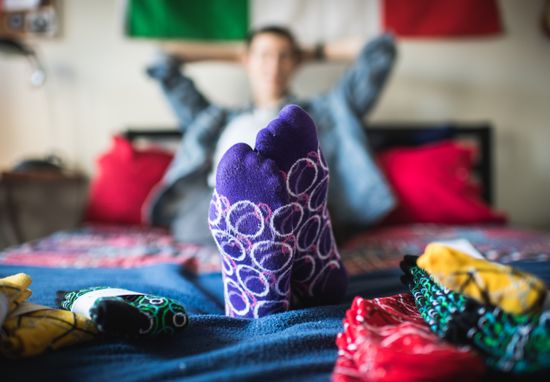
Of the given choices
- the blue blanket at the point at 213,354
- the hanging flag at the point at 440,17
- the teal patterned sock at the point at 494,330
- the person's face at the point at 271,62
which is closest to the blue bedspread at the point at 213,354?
the blue blanket at the point at 213,354

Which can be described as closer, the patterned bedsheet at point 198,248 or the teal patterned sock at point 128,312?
the teal patterned sock at point 128,312

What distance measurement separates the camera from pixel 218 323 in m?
0.60

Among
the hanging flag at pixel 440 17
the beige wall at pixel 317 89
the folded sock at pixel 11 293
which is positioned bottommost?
the folded sock at pixel 11 293

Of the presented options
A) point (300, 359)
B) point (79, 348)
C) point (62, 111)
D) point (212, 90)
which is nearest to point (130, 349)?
point (79, 348)

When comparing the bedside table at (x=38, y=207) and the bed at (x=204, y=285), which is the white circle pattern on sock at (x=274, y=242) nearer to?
the bed at (x=204, y=285)

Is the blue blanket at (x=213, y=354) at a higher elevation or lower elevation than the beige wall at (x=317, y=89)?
lower

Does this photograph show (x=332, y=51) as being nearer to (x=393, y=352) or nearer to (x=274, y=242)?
(x=274, y=242)

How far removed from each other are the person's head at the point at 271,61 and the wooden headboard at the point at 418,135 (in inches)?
17.6

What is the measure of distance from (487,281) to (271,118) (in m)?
0.81

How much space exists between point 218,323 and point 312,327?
13cm

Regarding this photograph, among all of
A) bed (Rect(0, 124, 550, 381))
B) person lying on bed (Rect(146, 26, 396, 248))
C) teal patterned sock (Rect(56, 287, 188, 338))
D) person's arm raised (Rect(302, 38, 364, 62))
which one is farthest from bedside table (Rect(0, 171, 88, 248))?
teal patterned sock (Rect(56, 287, 188, 338))

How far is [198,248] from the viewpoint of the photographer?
116 cm

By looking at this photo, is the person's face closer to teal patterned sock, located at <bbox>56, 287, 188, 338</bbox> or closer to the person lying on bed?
the person lying on bed

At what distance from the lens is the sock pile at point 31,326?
0.49 m
